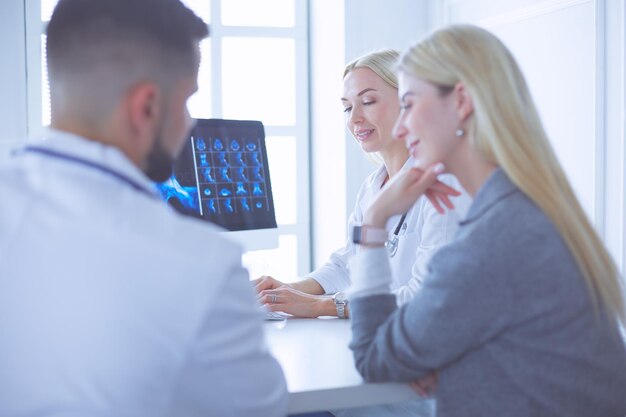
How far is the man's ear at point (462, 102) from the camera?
1.22 m

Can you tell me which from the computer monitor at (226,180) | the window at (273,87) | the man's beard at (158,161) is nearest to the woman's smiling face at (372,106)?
the computer monitor at (226,180)

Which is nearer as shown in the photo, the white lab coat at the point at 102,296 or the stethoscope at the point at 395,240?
the white lab coat at the point at 102,296

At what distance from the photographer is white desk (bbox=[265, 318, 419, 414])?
1144 mm

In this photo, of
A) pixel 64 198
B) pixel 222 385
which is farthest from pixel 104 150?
pixel 222 385

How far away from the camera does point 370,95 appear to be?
218cm

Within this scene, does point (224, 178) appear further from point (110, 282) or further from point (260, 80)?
point (260, 80)

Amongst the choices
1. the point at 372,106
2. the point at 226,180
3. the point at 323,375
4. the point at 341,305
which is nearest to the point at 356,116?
the point at 372,106

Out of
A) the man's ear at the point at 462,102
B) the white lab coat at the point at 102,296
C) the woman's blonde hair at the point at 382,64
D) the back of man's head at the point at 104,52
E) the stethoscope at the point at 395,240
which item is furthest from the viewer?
the woman's blonde hair at the point at 382,64

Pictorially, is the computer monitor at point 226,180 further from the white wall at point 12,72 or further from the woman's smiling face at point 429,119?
the white wall at point 12,72

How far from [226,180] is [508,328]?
1082 mm

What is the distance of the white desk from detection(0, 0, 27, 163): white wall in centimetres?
247

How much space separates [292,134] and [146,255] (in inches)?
131

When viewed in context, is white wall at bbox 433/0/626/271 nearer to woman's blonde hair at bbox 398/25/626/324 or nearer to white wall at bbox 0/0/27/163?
woman's blonde hair at bbox 398/25/626/324

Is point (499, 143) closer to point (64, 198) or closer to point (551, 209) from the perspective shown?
point (551, 209)
